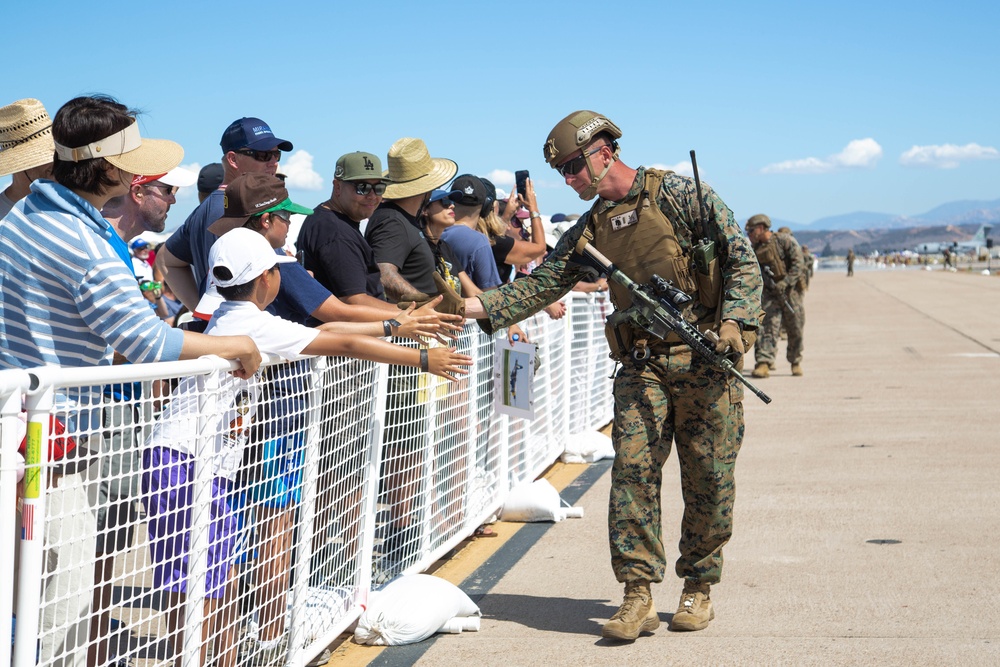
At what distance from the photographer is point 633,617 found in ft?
15.4

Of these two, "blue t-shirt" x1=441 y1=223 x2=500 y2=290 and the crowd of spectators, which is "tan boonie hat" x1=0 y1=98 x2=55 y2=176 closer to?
the crowd of spectators

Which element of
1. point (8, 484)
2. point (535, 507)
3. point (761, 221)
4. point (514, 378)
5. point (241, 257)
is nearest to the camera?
point (8, 484)

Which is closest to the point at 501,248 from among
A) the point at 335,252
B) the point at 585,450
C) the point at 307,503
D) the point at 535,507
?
the point at 585,450

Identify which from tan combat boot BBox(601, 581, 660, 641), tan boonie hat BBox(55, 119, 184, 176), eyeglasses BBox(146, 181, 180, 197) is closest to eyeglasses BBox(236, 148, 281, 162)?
eyeglasses BBox(146, 181, 180, 197)

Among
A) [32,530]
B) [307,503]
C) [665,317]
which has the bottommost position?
[307,503]

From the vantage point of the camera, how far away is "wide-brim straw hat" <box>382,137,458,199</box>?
613 centimetres

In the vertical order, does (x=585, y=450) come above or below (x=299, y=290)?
below

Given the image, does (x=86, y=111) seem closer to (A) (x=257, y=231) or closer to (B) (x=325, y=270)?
→ (A) (x=257, y=231)

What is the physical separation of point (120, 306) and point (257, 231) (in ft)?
3.91

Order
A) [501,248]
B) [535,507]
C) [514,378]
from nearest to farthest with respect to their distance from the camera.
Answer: [514,378] → [535,507] → [501,248]

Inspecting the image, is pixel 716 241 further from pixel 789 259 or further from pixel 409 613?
pixel 789 259

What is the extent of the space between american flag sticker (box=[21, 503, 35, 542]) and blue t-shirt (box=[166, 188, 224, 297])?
2190mm

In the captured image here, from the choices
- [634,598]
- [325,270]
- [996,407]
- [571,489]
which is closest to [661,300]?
[634,598]

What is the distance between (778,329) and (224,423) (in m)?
13.1
